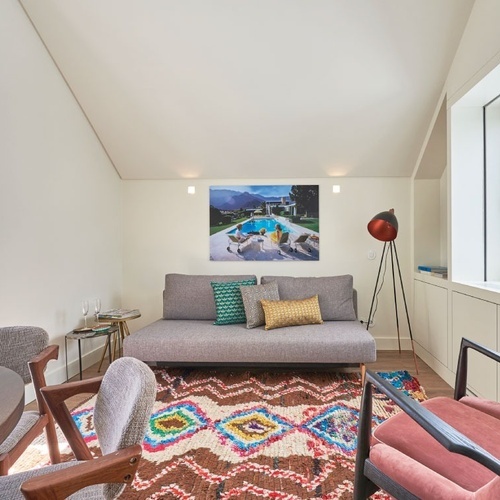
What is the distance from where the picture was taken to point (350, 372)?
3.21m

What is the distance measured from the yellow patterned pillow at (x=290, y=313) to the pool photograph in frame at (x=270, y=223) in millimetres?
814

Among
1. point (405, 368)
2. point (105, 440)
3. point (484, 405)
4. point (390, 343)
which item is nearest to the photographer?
point (105, 440)

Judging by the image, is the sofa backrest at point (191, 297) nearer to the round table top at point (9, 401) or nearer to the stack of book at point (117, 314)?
the stack of book at point (117, 314)

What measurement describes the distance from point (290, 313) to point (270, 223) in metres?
1.20

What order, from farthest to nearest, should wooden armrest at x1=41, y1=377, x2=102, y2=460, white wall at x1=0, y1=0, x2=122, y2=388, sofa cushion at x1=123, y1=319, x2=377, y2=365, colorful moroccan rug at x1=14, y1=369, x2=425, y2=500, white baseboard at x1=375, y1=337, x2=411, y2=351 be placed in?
1. white baseboard at x1=375, y1=337, x2=411, y2=351
2. sofa cushion at x1=123, y1=319, x2=377, y2=365
3. white wall at x1=0, y1=0, x2=122, y2=388
4. colorful moroccan rug at x1=14, y1=369, x2=425, y2=500
5. wooden armrest at x1=41, y1=377, x2=102, y2=460

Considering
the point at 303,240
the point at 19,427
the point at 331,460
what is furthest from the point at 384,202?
the point at 19,427

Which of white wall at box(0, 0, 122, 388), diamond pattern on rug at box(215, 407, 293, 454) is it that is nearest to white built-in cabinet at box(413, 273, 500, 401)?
diamond pattern on rug at box(215, 407, 293, 454)

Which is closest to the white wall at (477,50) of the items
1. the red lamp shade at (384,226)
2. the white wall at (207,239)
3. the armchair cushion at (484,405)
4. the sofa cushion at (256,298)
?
the red lamp shade at (384,226)

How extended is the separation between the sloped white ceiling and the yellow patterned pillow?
151 cm

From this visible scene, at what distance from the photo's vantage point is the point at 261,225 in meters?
4.10

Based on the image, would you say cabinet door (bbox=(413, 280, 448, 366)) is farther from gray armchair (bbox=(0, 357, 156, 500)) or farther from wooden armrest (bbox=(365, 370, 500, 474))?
gray armchair (bbox=(0, 357, 156, 500))

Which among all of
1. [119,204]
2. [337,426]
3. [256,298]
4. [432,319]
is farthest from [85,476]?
[119,204]

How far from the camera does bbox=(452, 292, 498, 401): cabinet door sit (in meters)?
2.28

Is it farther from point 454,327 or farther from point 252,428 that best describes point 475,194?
point 252,428
